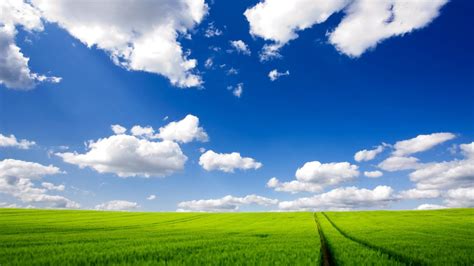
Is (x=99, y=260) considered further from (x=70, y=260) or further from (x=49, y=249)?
(x=49, y=249)

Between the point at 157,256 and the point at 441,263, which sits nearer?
the point at 441,263

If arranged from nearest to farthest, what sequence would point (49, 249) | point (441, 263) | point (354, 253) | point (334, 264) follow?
point (441, 263)
point (334, 264)
point (354, 253)
point (49, 249)

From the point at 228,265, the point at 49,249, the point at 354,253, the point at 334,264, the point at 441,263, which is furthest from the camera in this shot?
the point at 49,249

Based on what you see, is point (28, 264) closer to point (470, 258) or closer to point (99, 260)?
point (99, 260)

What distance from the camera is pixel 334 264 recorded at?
45.0 feet

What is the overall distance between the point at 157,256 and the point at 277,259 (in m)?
5.06

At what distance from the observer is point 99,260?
13.4m

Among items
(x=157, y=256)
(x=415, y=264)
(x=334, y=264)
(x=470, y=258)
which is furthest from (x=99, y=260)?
(x=470, y=258)

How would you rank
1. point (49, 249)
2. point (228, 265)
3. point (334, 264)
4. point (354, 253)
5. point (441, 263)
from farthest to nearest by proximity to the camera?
1. point (49, 249)
2. point (354, 253)
3. point (334, 264)
4. point (441, 263)
5. point (228, 265)

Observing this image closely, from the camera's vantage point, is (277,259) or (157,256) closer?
(277,259)

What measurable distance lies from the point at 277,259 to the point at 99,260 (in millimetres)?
6937

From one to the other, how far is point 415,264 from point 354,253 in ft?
8.18

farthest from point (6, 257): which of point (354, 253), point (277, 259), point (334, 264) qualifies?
point (354, 253)

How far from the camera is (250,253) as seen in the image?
1501 cm
